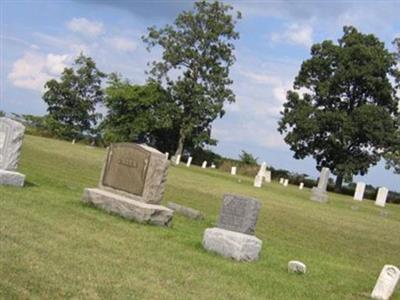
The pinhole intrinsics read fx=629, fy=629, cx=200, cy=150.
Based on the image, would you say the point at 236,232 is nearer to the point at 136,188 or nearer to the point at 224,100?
the point at 136,188

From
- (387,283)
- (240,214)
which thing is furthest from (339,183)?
(387,283)

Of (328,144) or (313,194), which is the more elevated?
(328,144)

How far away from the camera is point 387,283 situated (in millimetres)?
9680

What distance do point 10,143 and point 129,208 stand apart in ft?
12.3

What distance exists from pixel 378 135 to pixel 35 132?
31.9 m

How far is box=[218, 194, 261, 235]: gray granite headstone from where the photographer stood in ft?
37.5

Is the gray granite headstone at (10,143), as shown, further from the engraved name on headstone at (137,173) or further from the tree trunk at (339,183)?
the tree trunk at (339,183)

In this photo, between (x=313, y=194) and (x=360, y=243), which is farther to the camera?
(x=313, y=194)

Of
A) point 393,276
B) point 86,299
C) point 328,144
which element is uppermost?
point 328,144

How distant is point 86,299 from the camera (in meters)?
6.40

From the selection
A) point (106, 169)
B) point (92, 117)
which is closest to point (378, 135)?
point (92, 117)

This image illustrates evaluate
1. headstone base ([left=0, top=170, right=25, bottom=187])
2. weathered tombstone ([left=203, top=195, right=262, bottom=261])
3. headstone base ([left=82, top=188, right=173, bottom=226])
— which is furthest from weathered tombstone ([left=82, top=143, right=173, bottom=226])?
weathered tombstone ([left=203, top=195, right=262, bottom=261])

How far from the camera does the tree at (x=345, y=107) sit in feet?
177

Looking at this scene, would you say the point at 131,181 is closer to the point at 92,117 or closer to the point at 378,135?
the point at 378,135
